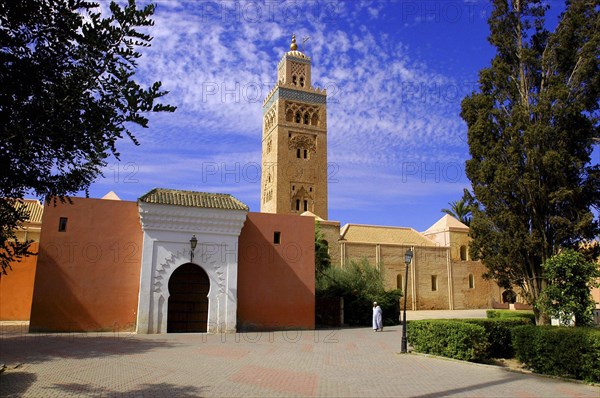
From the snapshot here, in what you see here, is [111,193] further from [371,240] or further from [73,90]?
[73,90]

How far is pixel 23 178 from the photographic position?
4.73 metres

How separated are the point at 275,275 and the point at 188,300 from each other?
362 cm

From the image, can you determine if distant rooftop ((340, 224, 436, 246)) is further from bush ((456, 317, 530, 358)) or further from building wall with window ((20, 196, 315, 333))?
bush ((456, 317, 530, 358))

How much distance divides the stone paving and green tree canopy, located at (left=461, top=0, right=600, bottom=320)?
5184 mm

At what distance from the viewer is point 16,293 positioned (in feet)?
66.9

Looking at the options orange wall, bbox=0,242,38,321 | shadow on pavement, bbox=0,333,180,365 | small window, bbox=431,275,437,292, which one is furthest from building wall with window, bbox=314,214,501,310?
shadow on pavement, bbox=0,333,180,365

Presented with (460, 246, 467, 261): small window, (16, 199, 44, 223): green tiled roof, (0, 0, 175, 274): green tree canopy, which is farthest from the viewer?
(460, 246, 467, 261): small window

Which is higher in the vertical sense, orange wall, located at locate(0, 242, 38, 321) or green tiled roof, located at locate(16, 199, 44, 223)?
green tiled roof, located at locate(16, 199, 44, 223)

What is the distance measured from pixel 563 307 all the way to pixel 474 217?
15.2 ft

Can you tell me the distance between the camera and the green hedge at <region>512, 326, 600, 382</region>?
9492 millimetres

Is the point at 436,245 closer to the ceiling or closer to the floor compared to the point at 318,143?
closer to the floor

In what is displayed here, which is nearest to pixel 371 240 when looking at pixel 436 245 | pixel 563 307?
pixel 436 245

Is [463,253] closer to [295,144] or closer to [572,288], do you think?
[295,144]

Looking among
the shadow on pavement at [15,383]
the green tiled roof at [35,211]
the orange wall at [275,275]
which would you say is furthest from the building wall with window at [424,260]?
the shadow on pavement at [15,383]
